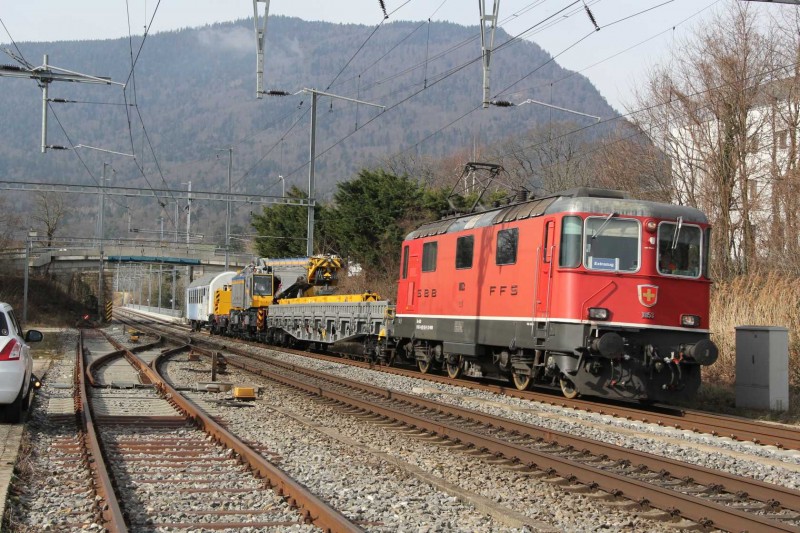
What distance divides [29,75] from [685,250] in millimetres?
14949

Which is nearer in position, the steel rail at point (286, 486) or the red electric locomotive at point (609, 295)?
the steel rail at point (286, 486)

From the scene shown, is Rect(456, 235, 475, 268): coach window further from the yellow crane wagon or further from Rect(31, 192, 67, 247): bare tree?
Rect(31, 192, 67, 247): bare tree

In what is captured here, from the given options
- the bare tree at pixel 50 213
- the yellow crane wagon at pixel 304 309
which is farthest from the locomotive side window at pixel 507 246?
the bare tree at pixel 50 213

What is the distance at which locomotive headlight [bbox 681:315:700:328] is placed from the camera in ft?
46.7

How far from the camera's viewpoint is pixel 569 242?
47.1ft

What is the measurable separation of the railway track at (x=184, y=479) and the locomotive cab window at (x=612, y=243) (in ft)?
21.4

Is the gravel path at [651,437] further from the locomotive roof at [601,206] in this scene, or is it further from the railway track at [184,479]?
the railway track at [184,479]

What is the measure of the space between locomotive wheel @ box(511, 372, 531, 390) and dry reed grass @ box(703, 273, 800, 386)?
14.3 ft

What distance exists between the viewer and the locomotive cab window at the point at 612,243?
14.3 meters

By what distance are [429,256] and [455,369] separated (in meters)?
2.62

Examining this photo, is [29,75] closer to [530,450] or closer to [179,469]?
[179,469]

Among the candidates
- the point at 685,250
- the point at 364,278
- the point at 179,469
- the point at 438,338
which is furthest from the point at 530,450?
the point at 364,278

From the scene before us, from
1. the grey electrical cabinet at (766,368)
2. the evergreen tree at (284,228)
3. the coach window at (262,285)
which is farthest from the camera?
the evergreen tree at (284,228)

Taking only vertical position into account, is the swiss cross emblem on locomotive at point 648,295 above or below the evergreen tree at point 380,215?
below
